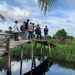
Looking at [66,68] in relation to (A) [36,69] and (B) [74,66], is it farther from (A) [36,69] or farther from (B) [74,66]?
(A) [36,69]

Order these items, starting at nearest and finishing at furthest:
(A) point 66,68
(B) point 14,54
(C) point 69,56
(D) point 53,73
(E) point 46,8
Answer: (E) point 46,8 → (D) point 53,73 → (A) point 66,68 → (C) point 69,56 → (B) point 14,54

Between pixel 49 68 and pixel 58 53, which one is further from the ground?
pixel 58 53

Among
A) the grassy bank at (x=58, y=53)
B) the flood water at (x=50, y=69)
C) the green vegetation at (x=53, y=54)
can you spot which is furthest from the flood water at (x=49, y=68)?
the grassy bank at (x=58, y=53)

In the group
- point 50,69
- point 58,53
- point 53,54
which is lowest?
point 50,69

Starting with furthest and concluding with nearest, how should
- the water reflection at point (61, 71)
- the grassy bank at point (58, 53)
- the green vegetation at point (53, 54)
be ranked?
1. the grassy bank at point (58, 53)
2. the green vegetation at point (53, 54)
3. the water reflection at point (61, 71)

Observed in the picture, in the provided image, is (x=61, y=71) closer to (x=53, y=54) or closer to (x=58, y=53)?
(x=58, y=53)

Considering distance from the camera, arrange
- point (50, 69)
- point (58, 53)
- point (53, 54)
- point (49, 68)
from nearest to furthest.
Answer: point (50, 69) → point (49, 68) → point (58, 53) → point (53, 54)

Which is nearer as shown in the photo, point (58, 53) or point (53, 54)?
point (58, 53)

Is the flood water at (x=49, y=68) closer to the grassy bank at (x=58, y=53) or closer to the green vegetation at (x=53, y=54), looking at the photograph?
the green vegetation at (x=53, y=54)

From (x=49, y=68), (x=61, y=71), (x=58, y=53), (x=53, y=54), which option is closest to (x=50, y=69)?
(x=49, y=68)

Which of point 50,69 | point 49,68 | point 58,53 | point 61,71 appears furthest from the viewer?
point 58,53

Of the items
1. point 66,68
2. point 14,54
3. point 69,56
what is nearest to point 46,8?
point 66,68

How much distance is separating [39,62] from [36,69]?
5608 mm

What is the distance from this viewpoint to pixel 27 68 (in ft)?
107
